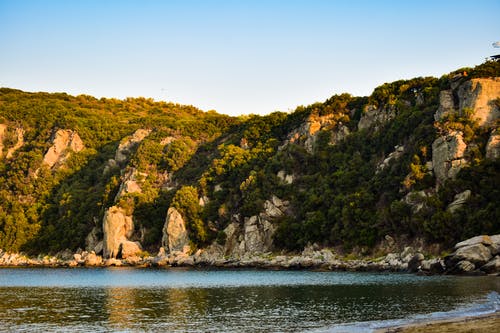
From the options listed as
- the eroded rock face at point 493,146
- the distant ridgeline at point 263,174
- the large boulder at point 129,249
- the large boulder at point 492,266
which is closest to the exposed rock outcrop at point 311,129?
the distant ridgeline at point 263,174

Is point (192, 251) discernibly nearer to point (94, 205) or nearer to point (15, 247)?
point (94, 205)

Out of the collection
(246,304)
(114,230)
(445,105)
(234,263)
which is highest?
(445,105)

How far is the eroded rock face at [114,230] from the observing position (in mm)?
109562

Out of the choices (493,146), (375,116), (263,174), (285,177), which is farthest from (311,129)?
(493,146)

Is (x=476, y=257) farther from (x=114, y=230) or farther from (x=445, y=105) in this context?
(x=114, y=230)

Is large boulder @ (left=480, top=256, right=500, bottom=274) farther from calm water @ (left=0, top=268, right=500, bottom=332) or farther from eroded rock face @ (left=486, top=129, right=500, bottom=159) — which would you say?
eroded rock face @ (left=486, top=129, right=500, bottom=159)

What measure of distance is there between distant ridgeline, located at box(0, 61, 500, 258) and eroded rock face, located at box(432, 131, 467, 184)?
0.19 metres

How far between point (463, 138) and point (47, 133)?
108 meters

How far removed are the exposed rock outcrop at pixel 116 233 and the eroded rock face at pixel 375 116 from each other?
4684 cm

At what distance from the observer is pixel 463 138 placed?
7838 cm

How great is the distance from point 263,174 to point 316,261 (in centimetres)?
2829

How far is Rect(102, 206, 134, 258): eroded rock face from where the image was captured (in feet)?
359

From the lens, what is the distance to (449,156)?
255 ft

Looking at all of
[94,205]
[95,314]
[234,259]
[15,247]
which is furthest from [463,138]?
[15,247]
